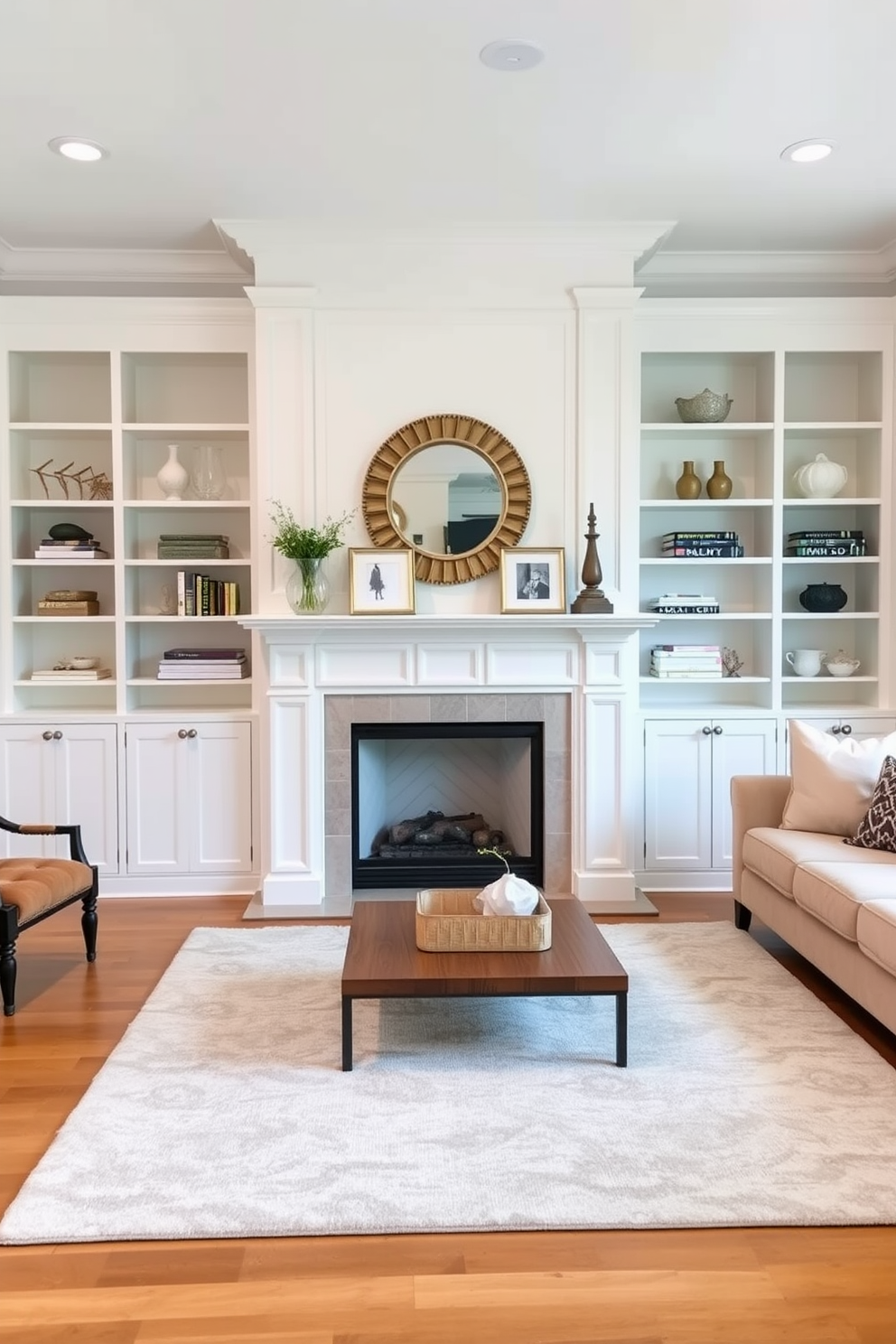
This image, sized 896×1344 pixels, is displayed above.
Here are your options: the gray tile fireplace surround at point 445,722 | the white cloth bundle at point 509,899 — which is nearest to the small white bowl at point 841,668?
the gray tile fireplace surround at point 445,722

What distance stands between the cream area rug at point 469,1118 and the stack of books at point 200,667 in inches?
63.4

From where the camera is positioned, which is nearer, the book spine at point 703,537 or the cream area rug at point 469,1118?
the cream area rug at point 469,1118

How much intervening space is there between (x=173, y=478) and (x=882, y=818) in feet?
11.0

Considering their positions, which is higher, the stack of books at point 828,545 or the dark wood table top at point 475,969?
the stack of books at point 828,545

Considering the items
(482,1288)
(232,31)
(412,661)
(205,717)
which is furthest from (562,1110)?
(232,31)

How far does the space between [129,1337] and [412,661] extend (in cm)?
299

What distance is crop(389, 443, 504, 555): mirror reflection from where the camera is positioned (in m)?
4.56

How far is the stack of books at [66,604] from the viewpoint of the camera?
15.9 ft

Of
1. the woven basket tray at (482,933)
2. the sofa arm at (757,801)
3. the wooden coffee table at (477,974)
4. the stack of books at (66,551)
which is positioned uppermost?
the stack of books at (66,551)

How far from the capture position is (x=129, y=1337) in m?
1.85

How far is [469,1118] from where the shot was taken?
2611 millimetres

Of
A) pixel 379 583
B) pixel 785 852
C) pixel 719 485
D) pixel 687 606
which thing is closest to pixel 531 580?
pixel 379 583

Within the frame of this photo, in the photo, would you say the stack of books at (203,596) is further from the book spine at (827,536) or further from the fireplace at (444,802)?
the book spine at (827,536)

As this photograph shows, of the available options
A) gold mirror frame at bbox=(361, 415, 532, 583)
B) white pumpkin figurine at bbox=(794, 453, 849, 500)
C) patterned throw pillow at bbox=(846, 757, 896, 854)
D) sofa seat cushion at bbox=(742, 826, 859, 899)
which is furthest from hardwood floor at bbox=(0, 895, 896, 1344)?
white pumpkin figurine at bbox=(794, 453, 849, 500)
